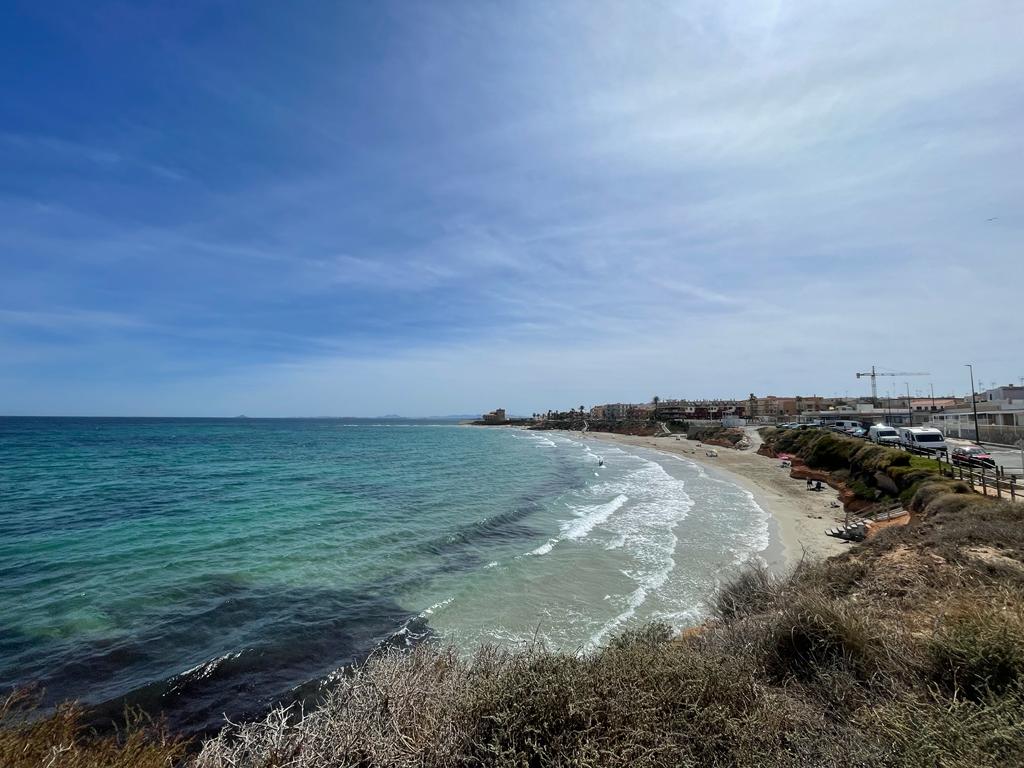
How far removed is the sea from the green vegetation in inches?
175

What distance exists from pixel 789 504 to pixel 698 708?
25401 millimetres

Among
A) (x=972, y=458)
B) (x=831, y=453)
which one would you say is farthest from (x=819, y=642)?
(x=831, y=453)

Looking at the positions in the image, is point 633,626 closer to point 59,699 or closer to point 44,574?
point 59,699

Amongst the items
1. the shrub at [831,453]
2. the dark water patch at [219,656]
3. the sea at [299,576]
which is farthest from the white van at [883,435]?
the dark water patch at [219,656]

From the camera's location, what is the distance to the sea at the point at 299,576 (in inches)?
336

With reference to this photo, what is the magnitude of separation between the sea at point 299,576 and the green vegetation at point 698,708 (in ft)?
14.5

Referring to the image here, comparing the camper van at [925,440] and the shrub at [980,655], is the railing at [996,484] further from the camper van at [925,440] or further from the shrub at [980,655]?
the shrub at [980,655]

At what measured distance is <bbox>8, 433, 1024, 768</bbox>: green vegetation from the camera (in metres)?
3.35

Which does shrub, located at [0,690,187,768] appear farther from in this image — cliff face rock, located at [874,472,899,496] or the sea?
cliff face rock, located at [874,472,899,496]

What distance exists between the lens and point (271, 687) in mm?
8078

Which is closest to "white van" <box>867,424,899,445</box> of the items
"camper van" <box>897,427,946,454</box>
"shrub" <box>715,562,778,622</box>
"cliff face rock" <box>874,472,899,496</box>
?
"camper van" <box>897,427,946,454</box>

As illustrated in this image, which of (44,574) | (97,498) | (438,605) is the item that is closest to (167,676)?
(438,605)

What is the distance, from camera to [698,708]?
389 cm

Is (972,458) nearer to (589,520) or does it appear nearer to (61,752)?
(589,520)
